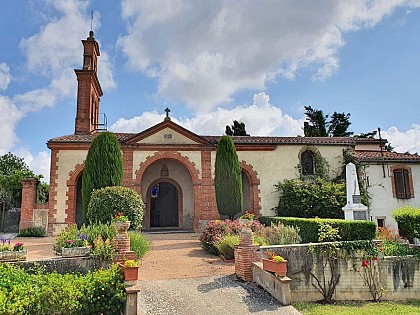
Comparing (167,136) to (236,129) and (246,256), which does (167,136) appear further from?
(236,129)

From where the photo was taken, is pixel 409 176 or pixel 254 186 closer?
pixel 409 176

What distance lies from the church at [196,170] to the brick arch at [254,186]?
0.06m

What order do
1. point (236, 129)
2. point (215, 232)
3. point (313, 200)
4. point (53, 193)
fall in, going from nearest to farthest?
point (215, 232) < point (313, 200) < point (53, 193) < point (236, 129)

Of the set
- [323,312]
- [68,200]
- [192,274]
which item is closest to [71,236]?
[192,274]

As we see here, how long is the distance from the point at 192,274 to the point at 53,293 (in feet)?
13.4

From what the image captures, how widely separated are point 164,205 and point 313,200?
9.60 m

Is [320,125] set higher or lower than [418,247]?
higher

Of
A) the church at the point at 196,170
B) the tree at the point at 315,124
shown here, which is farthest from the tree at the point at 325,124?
the church at the point at 196,170

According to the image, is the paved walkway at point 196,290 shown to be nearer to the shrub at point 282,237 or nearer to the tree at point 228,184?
the shrub at point 282,237

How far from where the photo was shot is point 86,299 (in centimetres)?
634

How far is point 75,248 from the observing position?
8570mm

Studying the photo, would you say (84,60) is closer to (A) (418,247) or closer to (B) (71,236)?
(B) (71,236)

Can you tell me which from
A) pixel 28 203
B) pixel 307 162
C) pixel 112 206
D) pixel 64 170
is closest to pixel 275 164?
pixel 307 162

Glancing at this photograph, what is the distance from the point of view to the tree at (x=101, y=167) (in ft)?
53.3
